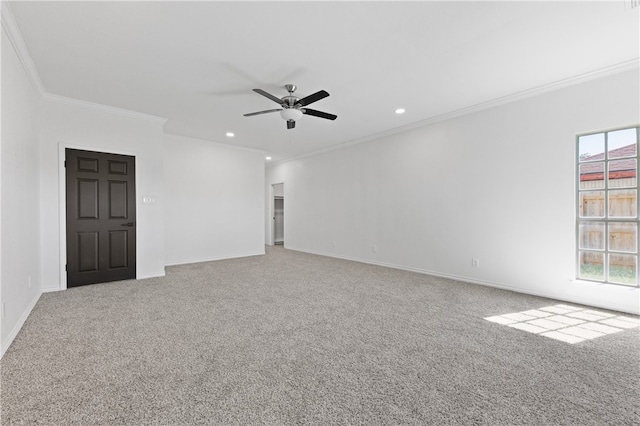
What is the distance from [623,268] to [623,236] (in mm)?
381

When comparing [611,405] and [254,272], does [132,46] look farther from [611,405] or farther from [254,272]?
[611,405]

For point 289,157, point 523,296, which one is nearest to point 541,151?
point 523,296

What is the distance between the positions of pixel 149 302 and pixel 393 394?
3.10 m

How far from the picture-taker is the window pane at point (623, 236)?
3.15 metres

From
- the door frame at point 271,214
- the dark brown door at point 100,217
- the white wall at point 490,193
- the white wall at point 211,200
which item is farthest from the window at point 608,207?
the door frame at point 271,214

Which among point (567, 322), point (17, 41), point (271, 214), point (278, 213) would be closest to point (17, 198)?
point (17, 41)

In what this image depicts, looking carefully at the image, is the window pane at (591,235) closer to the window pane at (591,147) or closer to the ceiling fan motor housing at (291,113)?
the window pane at (591,147)

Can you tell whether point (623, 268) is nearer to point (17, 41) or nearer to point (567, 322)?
point (567, 322)

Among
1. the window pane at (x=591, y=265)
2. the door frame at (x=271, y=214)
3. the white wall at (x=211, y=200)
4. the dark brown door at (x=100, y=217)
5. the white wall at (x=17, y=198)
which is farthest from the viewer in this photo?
the door frame at (x=271, y=214)

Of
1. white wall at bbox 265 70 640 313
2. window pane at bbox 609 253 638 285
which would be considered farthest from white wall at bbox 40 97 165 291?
window pane at bbox 609 253 638 285

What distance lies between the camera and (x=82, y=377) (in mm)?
1846

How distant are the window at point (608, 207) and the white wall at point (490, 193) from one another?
17cm

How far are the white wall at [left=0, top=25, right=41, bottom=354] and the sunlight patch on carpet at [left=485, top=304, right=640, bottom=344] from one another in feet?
15.1

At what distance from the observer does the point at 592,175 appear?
11.3ft
